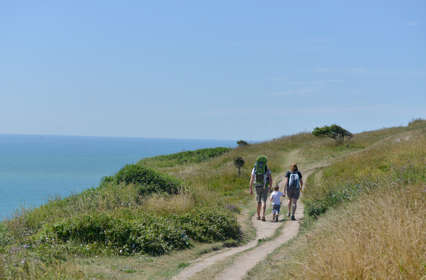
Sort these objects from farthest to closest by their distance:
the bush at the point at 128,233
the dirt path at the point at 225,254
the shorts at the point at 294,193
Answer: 1. the shorts at the point at 294,193
2. the bush at the point at 128,233
3. the dirt path at the point at 225,254

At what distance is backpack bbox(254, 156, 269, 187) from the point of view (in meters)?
14.6

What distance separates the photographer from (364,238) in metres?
6.27

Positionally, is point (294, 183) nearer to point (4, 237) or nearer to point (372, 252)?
point (4, 237)

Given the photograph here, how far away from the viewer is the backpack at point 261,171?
14562 millimetres

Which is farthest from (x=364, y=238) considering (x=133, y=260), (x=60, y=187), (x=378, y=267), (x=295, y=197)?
(x=60, y=187)

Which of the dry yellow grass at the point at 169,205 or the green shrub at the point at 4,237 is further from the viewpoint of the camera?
the dry yellow grass at the point at 169,205

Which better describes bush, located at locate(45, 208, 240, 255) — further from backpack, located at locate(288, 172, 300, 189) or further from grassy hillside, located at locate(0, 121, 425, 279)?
backpack, located at locate(288, 172, 300, 189)

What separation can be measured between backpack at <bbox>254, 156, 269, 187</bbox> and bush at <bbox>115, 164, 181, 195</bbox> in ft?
11.3

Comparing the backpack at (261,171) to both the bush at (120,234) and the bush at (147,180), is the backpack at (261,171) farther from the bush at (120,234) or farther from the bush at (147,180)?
the bush at (120,234)

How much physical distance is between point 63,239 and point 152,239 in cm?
219

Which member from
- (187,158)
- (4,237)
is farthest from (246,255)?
(187,158)

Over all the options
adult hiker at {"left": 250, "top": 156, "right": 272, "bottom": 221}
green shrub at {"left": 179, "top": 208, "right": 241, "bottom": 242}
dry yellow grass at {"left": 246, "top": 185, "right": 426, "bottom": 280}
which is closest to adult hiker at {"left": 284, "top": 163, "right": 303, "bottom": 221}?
adult hiker at {"left": 250, "top": 156, "right": 272, "bottom": 221}

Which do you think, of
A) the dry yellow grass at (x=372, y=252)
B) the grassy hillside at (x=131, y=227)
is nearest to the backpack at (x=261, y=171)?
the grassy hillside at (x=131, y=227)

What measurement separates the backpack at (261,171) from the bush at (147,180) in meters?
3.45
